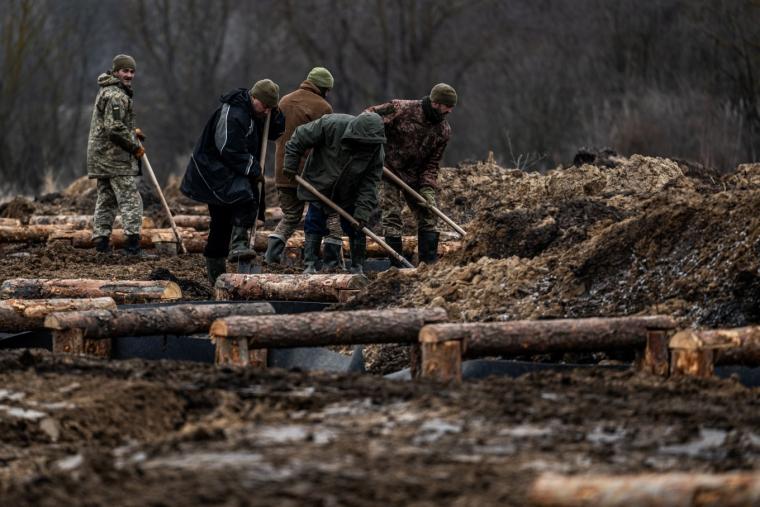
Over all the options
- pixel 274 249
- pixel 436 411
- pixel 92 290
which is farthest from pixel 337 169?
pixel 436 411

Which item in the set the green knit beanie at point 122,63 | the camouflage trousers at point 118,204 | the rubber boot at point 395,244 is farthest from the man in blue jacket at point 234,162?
the camouflage trousers at point 118,204

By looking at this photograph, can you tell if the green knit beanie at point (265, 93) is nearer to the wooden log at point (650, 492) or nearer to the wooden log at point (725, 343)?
the wooden log at point (725, 343)

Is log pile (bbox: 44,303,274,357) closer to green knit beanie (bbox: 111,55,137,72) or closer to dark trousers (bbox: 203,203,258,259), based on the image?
dark trousers (bbox: 203,203,258,259)

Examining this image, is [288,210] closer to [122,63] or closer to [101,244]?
[122,63]

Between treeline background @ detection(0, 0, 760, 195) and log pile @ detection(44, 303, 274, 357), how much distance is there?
15189 mm

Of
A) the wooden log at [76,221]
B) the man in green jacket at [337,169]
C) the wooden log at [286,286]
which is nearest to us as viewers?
the wooden log at [286,286]

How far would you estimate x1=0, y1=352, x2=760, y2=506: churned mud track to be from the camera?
4.61 meters

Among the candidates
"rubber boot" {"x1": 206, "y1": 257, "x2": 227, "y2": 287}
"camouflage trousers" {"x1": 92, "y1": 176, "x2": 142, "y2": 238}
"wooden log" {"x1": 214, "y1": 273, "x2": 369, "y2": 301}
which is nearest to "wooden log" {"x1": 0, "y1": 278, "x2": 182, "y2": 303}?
"wooden log" {"x1": 214, "y1": 273, "x2": 369, "y2": 301}

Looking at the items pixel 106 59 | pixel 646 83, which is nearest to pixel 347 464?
pixel 646 83

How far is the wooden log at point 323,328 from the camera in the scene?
24.1 ft

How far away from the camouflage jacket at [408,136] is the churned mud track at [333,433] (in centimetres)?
550

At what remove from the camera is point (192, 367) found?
23.5 feet

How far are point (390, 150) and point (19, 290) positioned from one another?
3.62 metres

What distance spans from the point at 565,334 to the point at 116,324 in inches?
97.4
